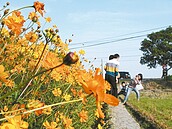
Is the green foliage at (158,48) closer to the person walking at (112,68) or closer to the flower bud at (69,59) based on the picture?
the person walking at (112,68)

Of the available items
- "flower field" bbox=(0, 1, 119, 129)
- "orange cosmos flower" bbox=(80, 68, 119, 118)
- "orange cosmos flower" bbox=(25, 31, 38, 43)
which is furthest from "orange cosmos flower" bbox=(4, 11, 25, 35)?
"orange cosmos flower" bbox=(80, 68, 119, 118)

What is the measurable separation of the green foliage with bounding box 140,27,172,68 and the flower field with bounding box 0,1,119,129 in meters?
30.3

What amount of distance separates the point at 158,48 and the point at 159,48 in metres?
0.14

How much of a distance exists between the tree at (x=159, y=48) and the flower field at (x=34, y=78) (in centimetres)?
3027

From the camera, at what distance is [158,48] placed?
108ft

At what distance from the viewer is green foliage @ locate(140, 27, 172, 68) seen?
32231 millimetres

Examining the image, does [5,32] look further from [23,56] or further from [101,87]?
[101,87]

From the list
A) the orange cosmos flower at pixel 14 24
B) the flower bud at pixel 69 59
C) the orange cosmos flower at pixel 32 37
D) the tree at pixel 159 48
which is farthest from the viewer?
the tree at pixel 159 48

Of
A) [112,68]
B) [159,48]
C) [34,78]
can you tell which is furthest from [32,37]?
[159,48]

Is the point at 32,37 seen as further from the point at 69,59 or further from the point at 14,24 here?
the point at 69,59

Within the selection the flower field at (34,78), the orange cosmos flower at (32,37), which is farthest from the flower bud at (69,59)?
the orange cosmos flower at (32,37)

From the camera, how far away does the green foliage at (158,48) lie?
32231mm

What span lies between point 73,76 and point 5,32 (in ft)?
2.90

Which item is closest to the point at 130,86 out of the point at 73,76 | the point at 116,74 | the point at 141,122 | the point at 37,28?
the point at 116,74
